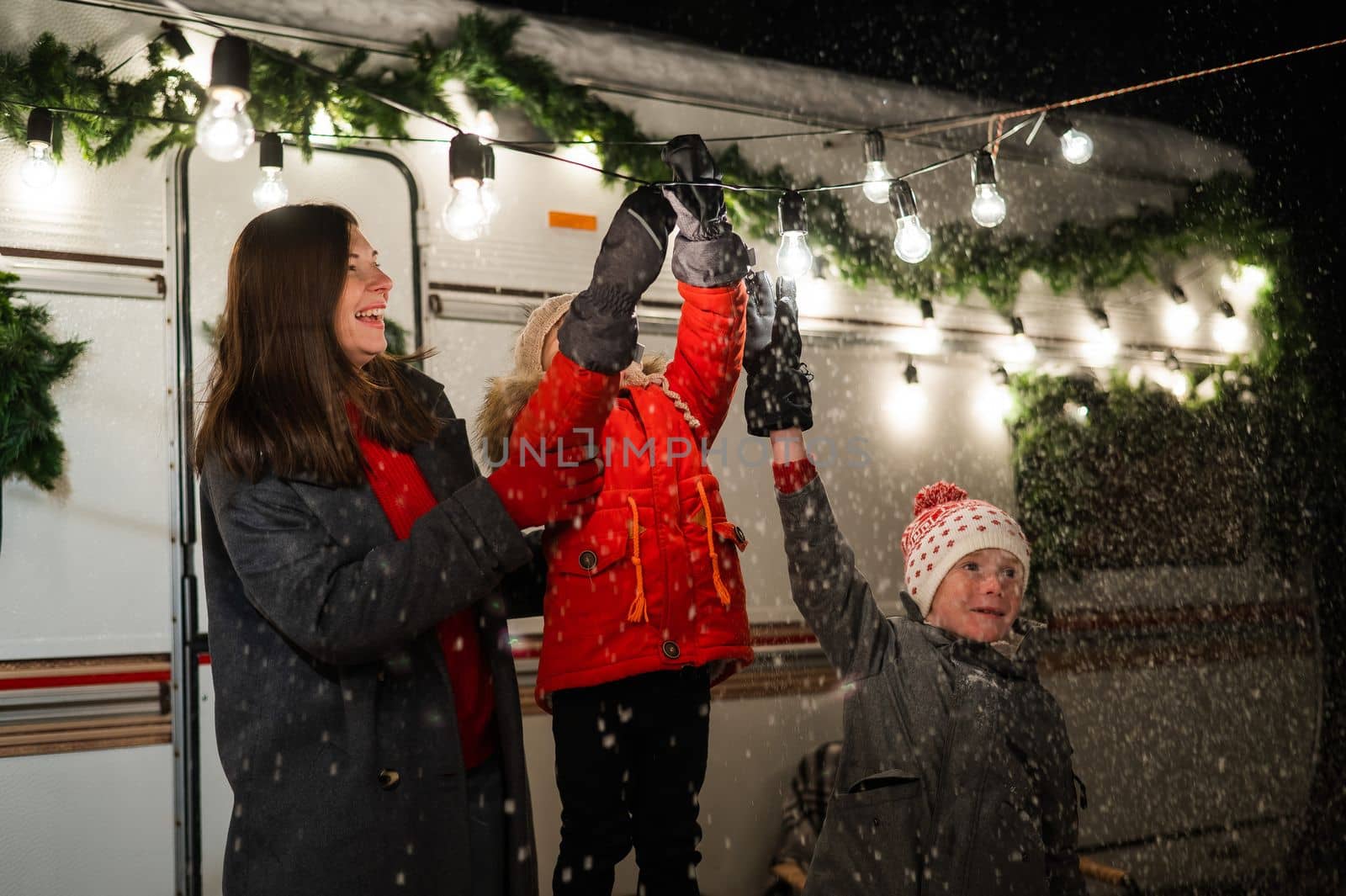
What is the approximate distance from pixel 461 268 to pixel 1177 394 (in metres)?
4.25

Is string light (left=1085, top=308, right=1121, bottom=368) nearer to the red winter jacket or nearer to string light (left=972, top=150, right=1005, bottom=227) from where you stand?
string light (left=972, top=150, right=1005, bottom=227)

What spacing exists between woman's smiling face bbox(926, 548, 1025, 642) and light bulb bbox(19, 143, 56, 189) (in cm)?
310

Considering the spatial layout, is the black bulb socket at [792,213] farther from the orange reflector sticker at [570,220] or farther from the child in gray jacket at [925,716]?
the orange reflector sticker at [570,220]

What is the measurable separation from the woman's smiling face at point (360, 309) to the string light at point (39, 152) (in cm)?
214

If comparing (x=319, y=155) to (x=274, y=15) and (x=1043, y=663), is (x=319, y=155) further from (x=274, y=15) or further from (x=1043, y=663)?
(x=1043, y=663)

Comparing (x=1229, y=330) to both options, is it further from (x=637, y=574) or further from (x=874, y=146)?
(x=637, y=574)

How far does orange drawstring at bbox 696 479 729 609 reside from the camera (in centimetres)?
277

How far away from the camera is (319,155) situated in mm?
4078

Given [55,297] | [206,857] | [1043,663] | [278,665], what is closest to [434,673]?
[278,665]

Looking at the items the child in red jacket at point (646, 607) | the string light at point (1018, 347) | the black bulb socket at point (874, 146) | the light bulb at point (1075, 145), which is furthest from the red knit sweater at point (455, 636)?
the string light at point (1018, 347)

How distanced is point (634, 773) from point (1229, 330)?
517cm

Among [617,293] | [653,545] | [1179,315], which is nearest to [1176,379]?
[1179,315]

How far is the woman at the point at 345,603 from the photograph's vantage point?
1.75 m

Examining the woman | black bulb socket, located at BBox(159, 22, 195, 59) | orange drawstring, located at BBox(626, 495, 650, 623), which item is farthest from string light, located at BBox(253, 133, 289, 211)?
the woman
